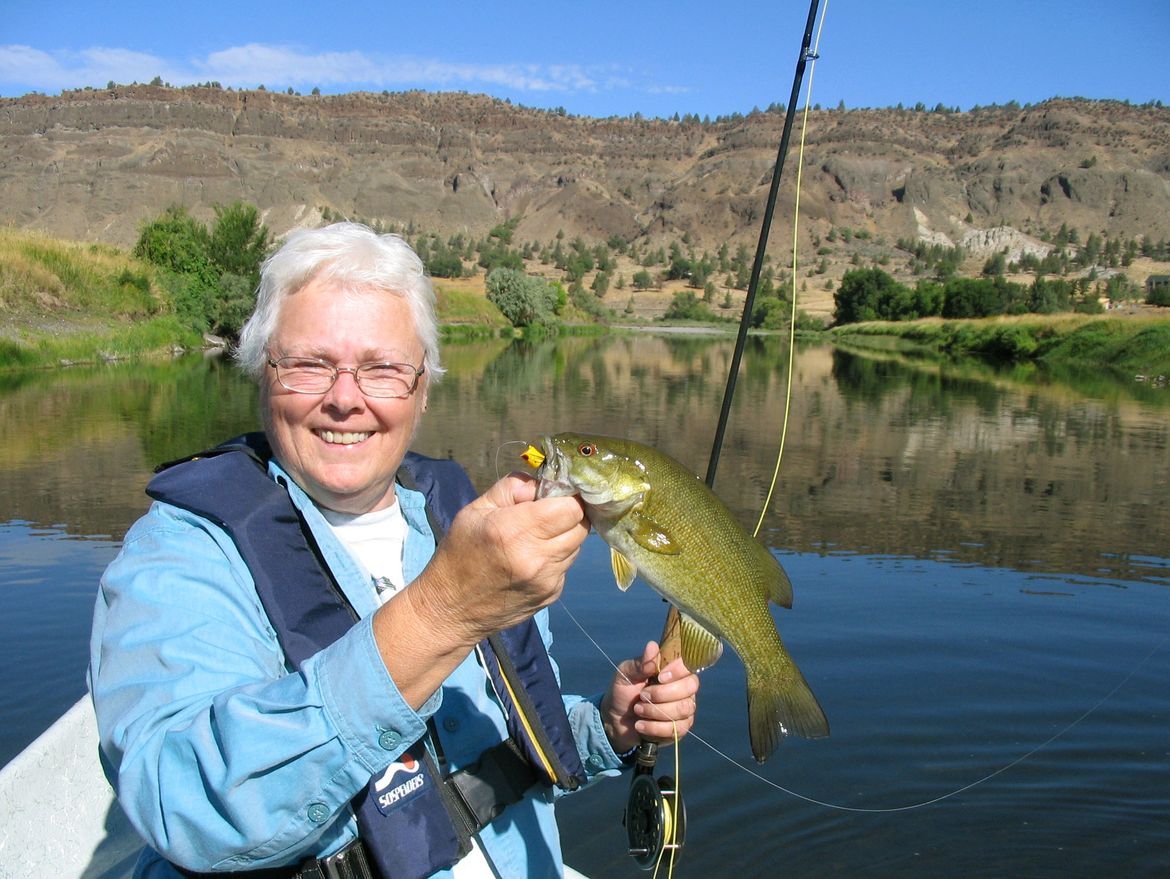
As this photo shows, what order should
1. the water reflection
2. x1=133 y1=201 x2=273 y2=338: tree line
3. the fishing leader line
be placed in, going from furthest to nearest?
x1=133 y1=201 x2=273 y2=338: tree line
the water reflection
the fishing leader line

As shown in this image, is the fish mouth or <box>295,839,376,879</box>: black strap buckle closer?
the fish mouth

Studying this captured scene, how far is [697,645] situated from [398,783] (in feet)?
3.14

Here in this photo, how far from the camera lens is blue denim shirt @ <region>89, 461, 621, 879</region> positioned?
5.85 feet

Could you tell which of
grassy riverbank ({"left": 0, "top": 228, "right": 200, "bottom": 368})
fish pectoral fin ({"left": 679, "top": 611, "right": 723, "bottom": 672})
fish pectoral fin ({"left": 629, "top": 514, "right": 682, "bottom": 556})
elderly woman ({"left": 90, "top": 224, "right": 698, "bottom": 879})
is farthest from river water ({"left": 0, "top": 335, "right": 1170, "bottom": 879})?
grassy riverbank ({"left": 0, "top": 228, "right": 200, "bottom": 368})

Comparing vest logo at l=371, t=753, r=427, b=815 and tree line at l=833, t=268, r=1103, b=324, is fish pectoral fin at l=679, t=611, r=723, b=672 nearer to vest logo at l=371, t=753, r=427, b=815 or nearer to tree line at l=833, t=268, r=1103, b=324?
vest logo at l=371, t=753, r=427, b=815

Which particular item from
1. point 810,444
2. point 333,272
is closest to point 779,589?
point 333,272

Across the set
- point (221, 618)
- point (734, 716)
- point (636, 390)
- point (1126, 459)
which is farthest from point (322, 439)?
point (636, 390)

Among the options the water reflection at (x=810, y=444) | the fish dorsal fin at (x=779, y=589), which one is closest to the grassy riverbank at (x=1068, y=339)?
the water reflection at (x=810, y=444)

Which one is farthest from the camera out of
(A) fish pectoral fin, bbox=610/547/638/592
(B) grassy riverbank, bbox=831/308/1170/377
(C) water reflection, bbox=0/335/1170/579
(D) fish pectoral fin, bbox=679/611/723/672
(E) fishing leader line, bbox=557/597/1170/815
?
(B) grassy riverbank, bbox=831/308/1170/377

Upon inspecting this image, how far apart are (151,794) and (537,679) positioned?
1.44 meters

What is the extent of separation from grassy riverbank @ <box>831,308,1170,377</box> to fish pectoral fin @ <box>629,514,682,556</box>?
42991mm

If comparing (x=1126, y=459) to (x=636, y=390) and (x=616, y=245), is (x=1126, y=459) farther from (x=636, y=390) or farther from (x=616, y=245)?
(x=616, y=245)

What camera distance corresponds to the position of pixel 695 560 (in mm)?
2584

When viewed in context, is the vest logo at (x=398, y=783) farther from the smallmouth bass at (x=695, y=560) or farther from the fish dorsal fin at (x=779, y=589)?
the fish dorsal fin at (x=779, y=589)
